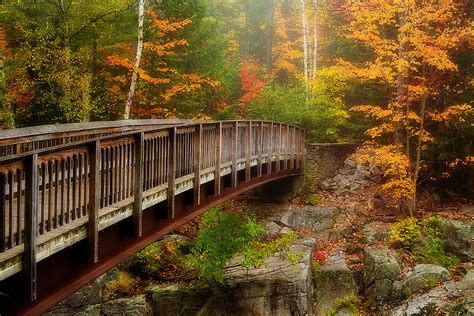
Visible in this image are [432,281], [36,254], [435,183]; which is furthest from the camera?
[435,183]

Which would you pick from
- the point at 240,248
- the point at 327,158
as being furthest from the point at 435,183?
the point at 240,248

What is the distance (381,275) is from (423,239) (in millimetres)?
2689

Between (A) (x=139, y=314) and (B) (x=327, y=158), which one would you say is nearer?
(A) (x=139, y=314)

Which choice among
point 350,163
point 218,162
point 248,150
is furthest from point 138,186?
point 350,163

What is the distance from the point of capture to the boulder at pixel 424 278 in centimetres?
1287

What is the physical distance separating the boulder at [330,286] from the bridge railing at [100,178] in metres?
4.88

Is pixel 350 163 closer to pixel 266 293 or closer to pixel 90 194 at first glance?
pixel 266 293

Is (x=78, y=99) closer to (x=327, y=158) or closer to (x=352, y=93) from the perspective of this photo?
(x=327, y=158)

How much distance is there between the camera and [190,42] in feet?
72.4

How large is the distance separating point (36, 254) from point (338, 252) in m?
12.8

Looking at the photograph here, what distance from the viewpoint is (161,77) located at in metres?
20.5

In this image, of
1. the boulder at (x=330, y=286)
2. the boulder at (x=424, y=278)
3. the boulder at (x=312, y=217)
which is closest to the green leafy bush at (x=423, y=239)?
the boulder at (x=424, y=278)

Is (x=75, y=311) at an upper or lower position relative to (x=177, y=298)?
lower

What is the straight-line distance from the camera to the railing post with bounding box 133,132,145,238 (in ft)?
25.1
